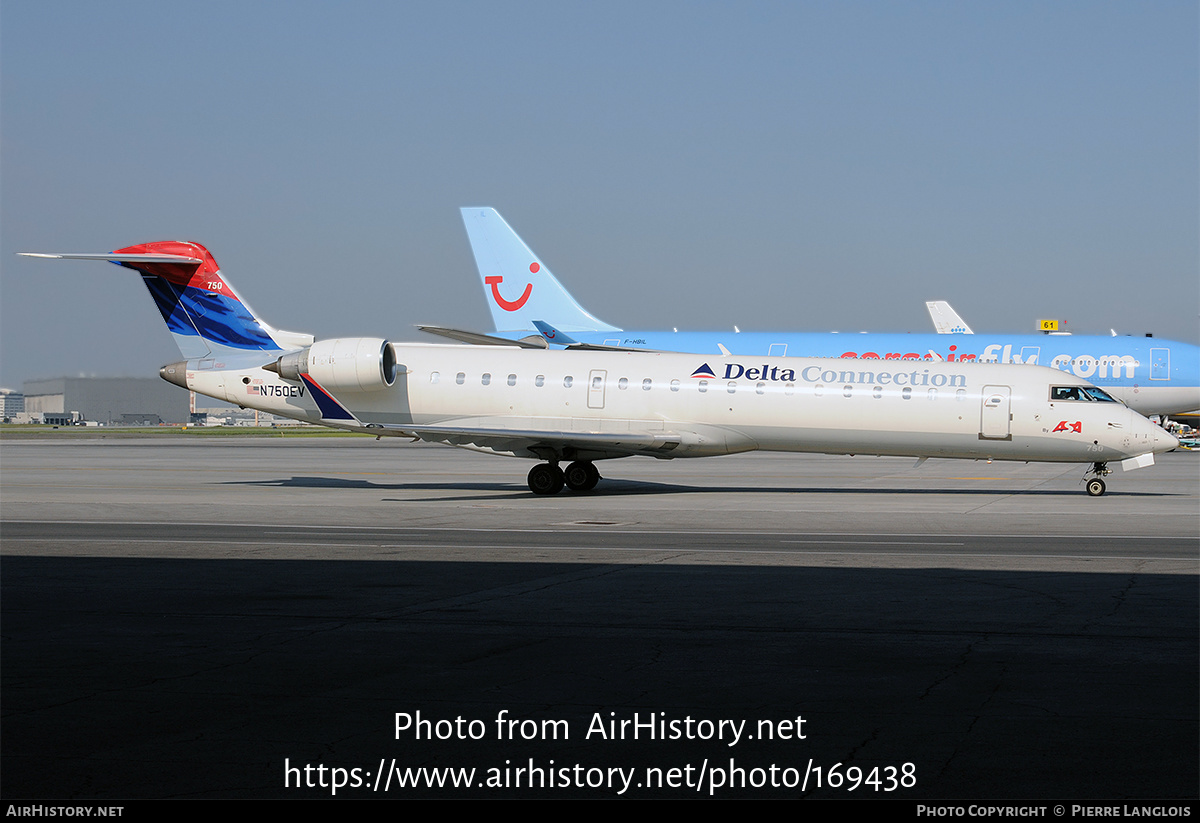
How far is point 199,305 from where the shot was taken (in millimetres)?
30500

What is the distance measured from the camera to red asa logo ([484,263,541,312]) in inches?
1858

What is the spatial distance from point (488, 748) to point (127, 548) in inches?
456

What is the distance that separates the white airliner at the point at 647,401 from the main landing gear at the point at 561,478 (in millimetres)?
29

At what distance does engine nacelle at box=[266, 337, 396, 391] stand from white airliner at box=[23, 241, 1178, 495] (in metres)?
0.04

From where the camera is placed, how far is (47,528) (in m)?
19.1

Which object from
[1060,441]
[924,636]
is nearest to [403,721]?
[924,636]

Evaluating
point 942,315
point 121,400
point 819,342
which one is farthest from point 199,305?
point 121,400

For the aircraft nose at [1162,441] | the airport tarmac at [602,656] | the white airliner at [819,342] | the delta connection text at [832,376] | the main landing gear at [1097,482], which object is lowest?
the airport tarmac at [602,656]

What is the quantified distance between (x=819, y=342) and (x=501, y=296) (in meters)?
13.6

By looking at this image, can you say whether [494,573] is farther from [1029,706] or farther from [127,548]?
[1029,706]

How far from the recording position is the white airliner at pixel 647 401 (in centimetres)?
2600

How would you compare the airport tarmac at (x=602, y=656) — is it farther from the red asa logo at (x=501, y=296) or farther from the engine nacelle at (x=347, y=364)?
the red asa logo at (x=501, y=296)

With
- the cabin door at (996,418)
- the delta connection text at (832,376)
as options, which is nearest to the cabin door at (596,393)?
the delta connection text at (832,376)

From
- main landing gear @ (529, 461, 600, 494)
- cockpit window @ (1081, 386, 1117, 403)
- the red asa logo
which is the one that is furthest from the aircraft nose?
the red asa logo
